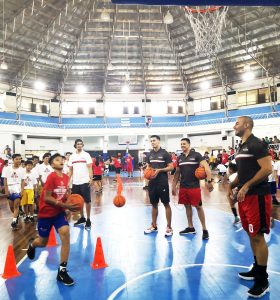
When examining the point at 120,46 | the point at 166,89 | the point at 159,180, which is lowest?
the point at 159,180

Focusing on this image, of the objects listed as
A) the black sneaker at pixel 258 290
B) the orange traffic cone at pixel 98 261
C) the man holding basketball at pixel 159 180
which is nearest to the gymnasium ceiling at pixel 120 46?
the man holding basketball at pixel 159 180

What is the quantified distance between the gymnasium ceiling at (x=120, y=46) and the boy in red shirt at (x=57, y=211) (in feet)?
69.0

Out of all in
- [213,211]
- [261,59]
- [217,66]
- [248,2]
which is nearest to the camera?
[248,2]

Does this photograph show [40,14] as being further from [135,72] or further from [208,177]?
[208,177]

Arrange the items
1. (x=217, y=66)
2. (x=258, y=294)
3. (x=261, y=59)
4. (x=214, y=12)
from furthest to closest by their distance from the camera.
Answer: (x=217, y=66)
(x=261, y=59)
(x=214, y=12)
(x=258, y=294)

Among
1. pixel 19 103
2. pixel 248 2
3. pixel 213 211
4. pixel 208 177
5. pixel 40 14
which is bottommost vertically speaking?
pixel 213 211

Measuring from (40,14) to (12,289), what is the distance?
76.6ft

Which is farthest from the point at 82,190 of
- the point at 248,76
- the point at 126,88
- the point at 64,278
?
the point at 248,76

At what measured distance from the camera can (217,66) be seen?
3078 centimetres

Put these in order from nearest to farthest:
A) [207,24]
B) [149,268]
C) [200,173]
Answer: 1. [149,268]
2. [200,173]
3. [207,24]

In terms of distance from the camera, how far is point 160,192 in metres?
6.84

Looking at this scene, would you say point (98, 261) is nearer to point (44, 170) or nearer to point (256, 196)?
Answer: point (256, 196)

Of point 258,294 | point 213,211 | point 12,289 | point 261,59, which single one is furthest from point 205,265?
point 261,59

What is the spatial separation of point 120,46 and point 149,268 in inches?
1072
